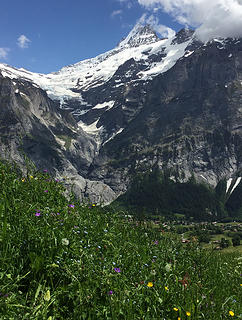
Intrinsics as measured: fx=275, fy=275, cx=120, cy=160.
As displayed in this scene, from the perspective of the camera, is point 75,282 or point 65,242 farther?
point 65,242

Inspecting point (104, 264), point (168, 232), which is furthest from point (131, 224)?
point (104, 264)

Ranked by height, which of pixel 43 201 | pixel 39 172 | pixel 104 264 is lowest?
pixel 104 264

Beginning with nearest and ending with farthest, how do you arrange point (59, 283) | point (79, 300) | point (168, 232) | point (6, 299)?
1. point (6, 299)
2. point (79, 300)
3. point (59, 283)
4. point (168, 232)

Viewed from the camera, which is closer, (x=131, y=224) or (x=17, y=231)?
(x=17, y=231)

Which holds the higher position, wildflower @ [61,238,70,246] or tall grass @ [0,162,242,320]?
wildflower @ [61,238,70,246]

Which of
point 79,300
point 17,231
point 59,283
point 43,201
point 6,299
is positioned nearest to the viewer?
point 6,299

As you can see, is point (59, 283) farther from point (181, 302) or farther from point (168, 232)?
point (168, 232)

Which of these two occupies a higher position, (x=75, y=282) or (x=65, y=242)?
(x=65, y=242)

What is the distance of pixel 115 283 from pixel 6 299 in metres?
1.81

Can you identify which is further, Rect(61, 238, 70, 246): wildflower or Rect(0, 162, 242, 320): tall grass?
Rect(61, 238, 70, 246): wildflower

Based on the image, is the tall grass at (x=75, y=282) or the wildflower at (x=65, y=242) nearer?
the tall grass at (x=75, y=282)

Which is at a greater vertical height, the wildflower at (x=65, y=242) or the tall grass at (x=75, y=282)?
the wildflower at (x=65, y=242)

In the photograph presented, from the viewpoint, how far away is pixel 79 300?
4.33 m

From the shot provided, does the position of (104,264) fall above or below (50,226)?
below
